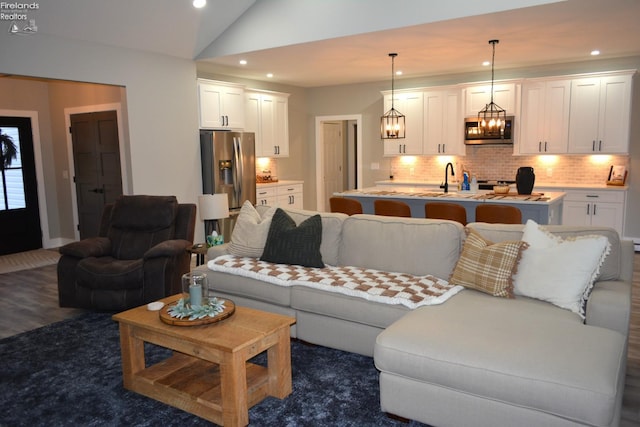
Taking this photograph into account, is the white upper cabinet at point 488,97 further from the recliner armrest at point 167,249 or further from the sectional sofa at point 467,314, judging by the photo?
the recliner armrest at point 167,249

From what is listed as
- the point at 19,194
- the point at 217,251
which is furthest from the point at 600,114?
the point at 19,194

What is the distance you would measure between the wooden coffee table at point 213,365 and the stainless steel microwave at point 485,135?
5656 mm

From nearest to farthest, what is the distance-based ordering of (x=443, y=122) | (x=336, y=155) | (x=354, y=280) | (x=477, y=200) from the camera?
(x=354, y=280)
(x=477, y=200)
(x=443, y=122)
(x=336, y=155)

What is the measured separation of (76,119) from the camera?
725cm

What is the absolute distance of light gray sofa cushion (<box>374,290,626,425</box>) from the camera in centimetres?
207

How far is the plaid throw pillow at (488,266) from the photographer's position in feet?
10.0

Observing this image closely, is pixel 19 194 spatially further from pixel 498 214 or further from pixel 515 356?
pixel 515 356

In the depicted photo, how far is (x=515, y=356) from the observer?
2.25 metres

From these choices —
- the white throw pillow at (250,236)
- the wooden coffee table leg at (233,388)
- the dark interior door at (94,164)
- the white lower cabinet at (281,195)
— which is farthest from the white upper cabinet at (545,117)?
the wooden coffee table leg at (233,388)

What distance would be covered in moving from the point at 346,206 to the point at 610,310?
338cm

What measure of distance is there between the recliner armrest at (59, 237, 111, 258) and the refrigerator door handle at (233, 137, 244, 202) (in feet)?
8.66

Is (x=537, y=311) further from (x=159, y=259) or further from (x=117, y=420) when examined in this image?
(x=159, y=259)

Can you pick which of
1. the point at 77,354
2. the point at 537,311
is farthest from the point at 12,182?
the point at 537,311

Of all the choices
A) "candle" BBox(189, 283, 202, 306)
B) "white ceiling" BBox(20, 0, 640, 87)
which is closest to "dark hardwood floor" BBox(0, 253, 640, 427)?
"candle" BBox(189, 283, 202, 306)
